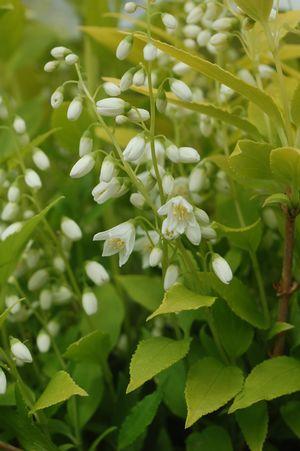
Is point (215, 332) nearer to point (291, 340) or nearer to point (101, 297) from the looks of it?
point (291, 340)

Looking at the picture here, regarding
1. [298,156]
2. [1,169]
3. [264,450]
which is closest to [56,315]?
[1,169]

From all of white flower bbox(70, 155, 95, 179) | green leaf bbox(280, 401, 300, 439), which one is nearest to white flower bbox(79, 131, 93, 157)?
white flower bbox(70, 155, 95, 179)

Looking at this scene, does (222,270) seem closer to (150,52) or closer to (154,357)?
(154,357)

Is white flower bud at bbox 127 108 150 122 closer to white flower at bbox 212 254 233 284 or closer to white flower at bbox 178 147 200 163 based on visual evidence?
white flower at bbox 178 147 200 163

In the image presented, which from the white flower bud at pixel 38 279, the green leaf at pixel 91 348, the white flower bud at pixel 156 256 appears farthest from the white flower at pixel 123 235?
the white flower bud at pixel 38 279

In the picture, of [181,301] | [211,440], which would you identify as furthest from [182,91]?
[211,440]

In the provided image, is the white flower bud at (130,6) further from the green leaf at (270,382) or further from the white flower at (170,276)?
the green leaf at (270,382)

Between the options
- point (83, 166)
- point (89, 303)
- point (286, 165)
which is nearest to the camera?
point (286, 165)
